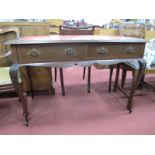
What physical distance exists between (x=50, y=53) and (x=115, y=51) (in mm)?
569

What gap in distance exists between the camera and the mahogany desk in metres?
1.36

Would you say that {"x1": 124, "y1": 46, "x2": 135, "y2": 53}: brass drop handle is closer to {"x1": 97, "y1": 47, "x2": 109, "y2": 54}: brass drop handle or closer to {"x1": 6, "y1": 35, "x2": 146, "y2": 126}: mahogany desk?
{"x1": 6, "y1": 35, "x2": 146, "y2": 126}: mahogany desk

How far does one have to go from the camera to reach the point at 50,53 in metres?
1.40

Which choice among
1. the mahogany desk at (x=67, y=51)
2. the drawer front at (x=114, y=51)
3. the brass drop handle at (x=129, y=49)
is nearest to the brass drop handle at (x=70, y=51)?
the mahogany desk at (x=67, y=51)

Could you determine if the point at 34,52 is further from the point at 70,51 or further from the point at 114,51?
the point at 114,51

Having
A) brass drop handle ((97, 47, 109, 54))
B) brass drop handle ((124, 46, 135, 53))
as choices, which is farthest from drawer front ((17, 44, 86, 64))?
brass drop handle ((124, 46, 135, 53))

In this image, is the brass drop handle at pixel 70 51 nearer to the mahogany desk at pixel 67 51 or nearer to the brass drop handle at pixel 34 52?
the mahogany desk at pixel 67 51

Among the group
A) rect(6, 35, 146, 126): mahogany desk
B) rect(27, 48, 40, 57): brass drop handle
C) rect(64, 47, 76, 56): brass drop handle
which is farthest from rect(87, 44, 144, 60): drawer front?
rect(27, 48, 40, 57): brass drop handle

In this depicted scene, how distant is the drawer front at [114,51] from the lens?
149cm

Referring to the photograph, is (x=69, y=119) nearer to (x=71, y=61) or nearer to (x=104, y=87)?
(x=71, y=61)

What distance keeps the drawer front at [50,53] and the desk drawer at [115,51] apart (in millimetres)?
89

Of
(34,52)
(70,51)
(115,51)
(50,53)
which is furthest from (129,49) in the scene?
(34,52)

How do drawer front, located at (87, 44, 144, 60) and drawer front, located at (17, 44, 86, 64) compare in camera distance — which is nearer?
drawer front, located at (17, 44, 86, 64)
